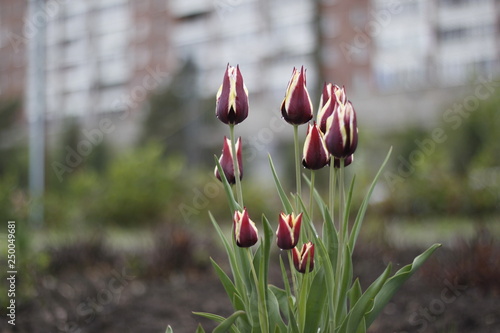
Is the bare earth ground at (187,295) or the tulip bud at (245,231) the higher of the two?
the tulip bud at (245,231)

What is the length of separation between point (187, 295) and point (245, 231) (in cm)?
304

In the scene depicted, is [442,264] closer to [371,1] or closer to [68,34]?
[371,1]

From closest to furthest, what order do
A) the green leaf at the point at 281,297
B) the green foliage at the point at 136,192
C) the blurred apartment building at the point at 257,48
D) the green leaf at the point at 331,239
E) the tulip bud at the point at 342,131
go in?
the tulip bud at the point at 342,131 → the green leaf at the point at 331,239 → the green leaf at the point at 281,297 → the green foliage at the point at 136,192 → the blurred apartment building at the point at 257,48

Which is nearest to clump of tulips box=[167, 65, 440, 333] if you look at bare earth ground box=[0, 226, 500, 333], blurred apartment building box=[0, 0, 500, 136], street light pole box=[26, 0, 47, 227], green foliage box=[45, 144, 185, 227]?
bare earth ground box=[0, 226, 500, 333]

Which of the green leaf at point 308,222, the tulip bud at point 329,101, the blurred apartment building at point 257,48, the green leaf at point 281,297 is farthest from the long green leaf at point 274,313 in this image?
the blurred apartment building at point 257,48

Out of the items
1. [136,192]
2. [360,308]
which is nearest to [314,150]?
[360,308]

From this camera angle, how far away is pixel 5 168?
817 inches

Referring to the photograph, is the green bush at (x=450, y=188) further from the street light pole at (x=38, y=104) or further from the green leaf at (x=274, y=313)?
the green leaf at (x=274, y=313)

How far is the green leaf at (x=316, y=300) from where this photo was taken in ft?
5.52

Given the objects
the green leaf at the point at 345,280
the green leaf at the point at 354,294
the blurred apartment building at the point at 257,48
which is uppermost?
the blurred apartment building at the point at 257,48

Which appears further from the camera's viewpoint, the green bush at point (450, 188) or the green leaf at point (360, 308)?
the green bush at point (450, 188)

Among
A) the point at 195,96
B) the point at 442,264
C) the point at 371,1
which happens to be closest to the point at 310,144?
the point at 442,264

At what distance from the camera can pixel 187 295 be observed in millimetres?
4469

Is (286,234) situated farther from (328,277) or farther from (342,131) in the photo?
(342,131)
